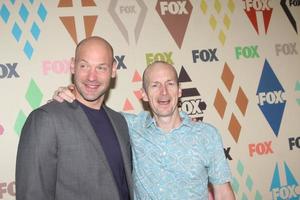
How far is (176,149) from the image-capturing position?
1546 millimetres

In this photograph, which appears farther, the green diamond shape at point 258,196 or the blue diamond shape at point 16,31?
the green diamond shape at point 258,196

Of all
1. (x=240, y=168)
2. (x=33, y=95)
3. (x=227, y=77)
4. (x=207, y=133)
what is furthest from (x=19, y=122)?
(x=240, y=168)

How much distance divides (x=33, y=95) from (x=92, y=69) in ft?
1.93

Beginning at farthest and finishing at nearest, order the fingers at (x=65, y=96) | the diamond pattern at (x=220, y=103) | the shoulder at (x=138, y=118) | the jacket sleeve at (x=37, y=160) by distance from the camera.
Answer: the diamond pattern at (x=220, y=103), the shoulder at (x=138, y=118), the fingers at (x=65, y=96), the jacket sleeve at (x=37, y=160)

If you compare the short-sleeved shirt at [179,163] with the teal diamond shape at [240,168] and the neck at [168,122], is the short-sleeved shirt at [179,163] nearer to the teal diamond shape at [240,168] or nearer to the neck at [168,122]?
the neck at [168,122]

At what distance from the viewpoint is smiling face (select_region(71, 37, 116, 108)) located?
1502 mm

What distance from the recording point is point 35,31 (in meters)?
1.91

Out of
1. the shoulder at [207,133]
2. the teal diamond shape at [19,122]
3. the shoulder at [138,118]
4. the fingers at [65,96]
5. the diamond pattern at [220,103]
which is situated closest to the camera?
the fingers at [65,96]

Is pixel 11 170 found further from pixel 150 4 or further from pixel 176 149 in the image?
pixel 150 4

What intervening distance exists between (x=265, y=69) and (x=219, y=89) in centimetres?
41

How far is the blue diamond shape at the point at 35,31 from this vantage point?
1.91m

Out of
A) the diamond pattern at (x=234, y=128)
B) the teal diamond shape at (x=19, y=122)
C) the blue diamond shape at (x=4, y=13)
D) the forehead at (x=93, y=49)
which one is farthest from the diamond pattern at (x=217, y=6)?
the teal diamond shape at (x=19, y=122)

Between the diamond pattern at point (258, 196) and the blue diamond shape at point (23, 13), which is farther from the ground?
the blue diamond shape at point (23, 13)

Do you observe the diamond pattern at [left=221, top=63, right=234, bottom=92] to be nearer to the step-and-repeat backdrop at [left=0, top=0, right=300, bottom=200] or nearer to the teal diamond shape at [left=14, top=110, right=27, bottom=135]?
the step-and-repeat backdrop at [left=0, top=0, right=300, bottom=200]
